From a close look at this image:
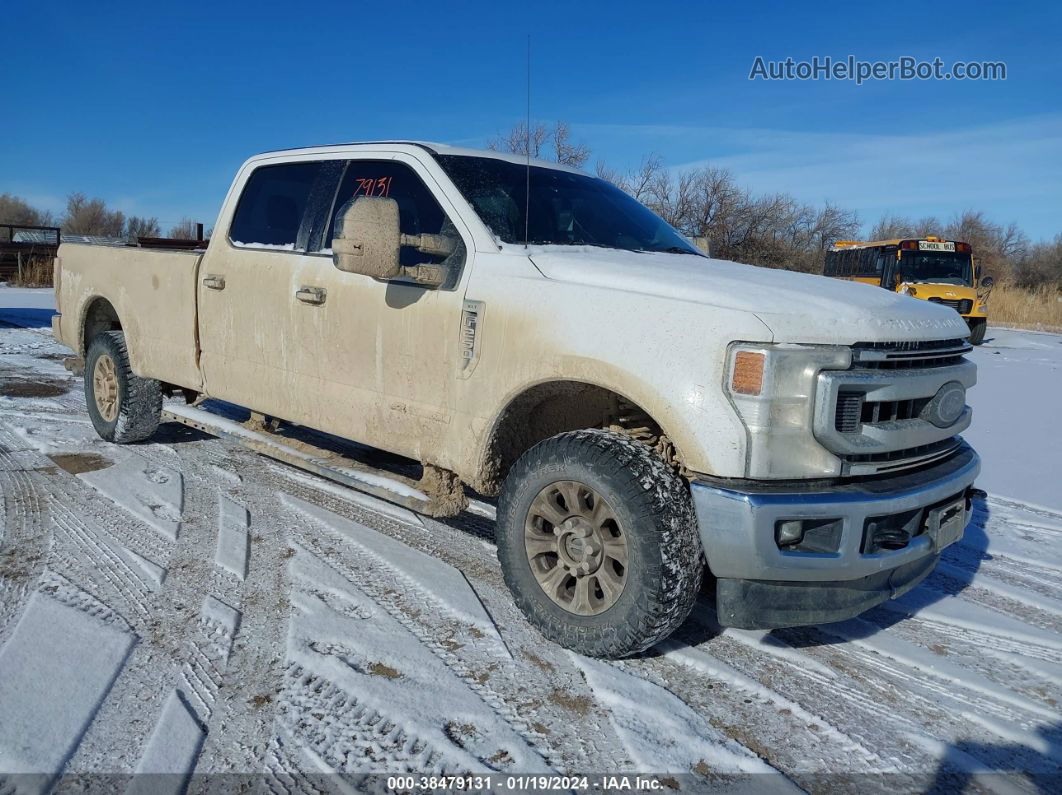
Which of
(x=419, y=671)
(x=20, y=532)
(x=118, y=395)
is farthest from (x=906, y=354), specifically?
(x=118, y=395)

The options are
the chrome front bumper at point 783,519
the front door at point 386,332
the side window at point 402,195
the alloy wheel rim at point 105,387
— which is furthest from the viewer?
the alloy wheel rim at point 105,387

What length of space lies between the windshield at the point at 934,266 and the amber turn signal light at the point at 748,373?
2028cm

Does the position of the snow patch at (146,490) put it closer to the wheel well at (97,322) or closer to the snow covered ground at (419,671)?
the snow covered ground at (419,671)

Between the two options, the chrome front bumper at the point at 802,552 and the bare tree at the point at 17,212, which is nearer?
the chrome front bumper at the point at 802,552

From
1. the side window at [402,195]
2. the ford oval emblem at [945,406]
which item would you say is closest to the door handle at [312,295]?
the side window at [402,195]

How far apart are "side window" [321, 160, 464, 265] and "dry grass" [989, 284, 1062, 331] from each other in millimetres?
26900

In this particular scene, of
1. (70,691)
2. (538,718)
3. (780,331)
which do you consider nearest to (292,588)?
(70,691)

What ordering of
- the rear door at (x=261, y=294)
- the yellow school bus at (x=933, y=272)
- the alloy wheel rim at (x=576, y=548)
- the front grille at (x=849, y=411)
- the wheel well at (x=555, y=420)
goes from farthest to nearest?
the yellow school bus at (x=933, y=272) → the rear door at (x=261, y=294) → the wheel well at (x=555, y=420) → the alloy wheel rim at (x=576, y=548) → the front grille at (x=849, y=411)

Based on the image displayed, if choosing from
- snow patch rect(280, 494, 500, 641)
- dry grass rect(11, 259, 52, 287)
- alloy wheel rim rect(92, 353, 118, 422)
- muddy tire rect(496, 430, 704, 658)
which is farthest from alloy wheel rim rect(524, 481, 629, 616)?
dry grass rect(11, 259, 52, 287)

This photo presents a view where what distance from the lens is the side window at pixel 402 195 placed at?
3.67 metres

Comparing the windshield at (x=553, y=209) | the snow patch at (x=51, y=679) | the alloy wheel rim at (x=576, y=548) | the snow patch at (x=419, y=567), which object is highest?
the windshield at (x=553, y=209)

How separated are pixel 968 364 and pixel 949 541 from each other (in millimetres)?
772

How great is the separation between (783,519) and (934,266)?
827 inches

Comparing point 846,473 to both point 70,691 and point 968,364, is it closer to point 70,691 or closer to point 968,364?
point 968,364
